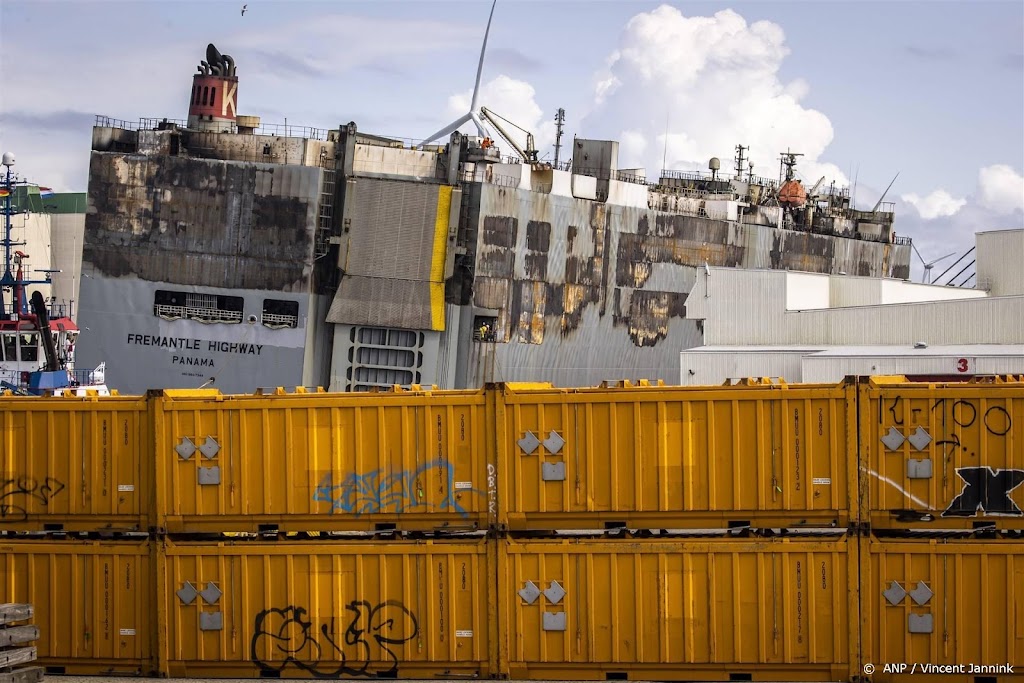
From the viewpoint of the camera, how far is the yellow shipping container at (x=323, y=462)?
17266 millimetres

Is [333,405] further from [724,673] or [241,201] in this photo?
[241,201]

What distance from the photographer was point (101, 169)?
5159cm

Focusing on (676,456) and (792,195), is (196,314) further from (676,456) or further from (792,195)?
(792,195)

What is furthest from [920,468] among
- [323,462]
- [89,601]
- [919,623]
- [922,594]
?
[89,601]

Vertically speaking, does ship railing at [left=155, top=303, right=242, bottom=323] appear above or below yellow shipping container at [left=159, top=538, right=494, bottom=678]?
above

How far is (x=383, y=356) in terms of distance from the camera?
170 ft

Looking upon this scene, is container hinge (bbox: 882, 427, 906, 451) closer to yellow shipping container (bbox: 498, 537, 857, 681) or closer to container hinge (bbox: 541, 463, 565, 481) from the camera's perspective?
yellow shipping container (bbox: 498, 537, 857, 681)

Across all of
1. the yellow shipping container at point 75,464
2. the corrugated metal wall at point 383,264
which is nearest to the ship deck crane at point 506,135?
the corrugated metal wall at point 383,264

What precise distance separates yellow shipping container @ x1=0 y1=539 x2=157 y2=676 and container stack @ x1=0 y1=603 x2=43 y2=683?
4.07 ft

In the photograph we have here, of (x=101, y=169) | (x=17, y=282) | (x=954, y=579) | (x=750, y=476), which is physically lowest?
(x=954, y=579)

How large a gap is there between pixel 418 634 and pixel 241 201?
3698 cm

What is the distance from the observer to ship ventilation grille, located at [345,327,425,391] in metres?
51.4

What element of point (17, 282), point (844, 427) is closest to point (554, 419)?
point (844, 427)

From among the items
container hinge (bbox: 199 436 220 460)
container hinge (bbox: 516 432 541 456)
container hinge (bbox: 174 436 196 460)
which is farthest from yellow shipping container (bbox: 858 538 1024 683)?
container hinge (bbox: 174 436 196 460)
